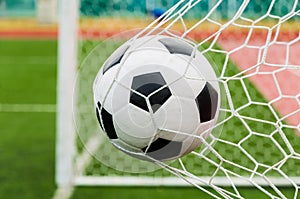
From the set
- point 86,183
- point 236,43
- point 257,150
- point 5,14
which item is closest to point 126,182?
point 86,183

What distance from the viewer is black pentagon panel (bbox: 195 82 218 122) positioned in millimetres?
1958

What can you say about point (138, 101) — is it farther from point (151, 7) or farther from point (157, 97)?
point (151, 7)

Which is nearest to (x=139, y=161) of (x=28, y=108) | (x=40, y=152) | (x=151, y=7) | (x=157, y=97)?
(x=157, y=97)

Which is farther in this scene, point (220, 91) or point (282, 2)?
point (282, 2)

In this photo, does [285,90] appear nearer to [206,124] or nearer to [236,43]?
[236,43]

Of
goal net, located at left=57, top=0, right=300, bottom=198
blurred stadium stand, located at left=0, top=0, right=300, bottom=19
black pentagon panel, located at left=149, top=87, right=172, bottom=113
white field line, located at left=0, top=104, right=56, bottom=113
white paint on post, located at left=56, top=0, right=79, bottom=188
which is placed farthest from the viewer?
white field line, located at left=0, top=104, right=56, bottom=113

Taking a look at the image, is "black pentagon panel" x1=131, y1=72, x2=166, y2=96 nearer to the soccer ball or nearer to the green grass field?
the soccer ball

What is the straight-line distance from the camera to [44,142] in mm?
4777

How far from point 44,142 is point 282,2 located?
→ 77.1 inches

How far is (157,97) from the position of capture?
192 cm

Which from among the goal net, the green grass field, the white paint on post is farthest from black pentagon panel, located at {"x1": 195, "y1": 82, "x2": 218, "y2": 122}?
the white paint on post

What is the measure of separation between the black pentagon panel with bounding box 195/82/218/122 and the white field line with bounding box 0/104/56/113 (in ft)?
13.7

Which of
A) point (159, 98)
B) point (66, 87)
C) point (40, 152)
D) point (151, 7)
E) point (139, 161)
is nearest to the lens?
point (159, 98)

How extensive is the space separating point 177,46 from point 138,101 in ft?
0.71
